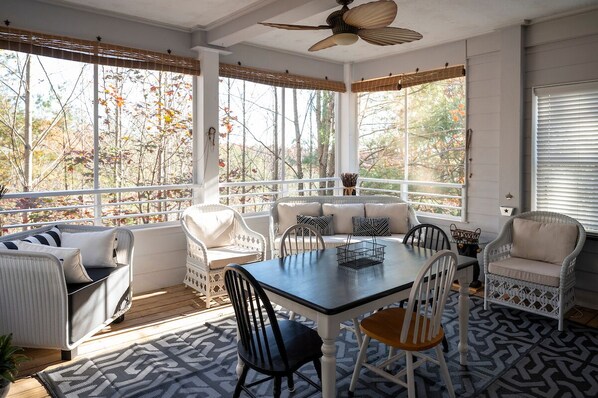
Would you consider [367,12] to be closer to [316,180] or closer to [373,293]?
[373,293]

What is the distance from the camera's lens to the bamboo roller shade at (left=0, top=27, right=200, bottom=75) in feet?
11.8

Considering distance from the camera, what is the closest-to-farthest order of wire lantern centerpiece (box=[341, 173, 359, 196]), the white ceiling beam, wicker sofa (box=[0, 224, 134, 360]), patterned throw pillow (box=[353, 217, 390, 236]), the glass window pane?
1. wicker sofa (box=[0, 224, 134, 360])
2. the white ceiling beam
3. patterned throw pillow (box=[353, 217, 390, 236])
4. the glass window pane
5. wire lantern centerpiece (box=[341, 173, 359, 196])

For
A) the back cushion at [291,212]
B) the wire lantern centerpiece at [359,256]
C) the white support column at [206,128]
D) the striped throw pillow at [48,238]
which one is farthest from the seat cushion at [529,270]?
the striped throw pillow at [48,238]

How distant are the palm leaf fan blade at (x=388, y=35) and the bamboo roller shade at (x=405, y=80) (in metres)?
2.39

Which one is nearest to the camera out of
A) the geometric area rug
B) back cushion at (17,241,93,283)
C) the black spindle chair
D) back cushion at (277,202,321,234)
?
the black spindle chair

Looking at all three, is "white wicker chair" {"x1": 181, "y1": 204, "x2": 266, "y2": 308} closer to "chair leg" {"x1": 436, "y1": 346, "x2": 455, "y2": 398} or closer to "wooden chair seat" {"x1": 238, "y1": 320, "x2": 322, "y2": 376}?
"wooden chair seat" {"x1": 238, "y1": 320, "x2": 322, "y2": 376}

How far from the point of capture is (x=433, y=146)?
6.22 metres

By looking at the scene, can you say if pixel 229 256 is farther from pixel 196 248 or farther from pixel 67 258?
pixel 67 258

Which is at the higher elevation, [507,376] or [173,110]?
[173,110]

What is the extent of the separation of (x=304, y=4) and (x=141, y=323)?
288 cm

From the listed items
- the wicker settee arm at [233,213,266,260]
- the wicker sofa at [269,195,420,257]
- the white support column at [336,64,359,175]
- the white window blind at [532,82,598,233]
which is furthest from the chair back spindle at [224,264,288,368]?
the white support column at [336,64,359,175]

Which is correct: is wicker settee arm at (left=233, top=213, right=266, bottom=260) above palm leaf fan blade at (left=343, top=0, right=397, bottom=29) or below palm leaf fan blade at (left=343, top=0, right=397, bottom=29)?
below

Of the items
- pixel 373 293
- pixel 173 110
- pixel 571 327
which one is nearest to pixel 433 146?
pixel 571 327

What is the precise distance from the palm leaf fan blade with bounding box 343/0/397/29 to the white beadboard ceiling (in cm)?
84
